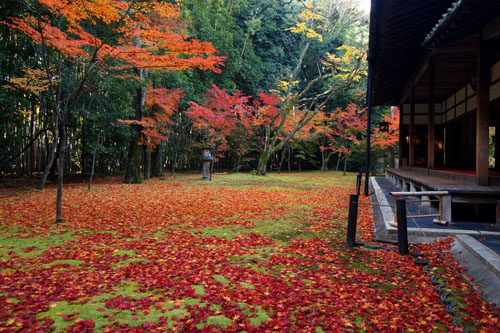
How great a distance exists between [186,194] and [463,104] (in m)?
10.6

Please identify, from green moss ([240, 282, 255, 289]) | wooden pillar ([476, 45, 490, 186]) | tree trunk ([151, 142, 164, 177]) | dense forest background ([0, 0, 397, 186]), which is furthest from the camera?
tree trunk ([151, 142, 164, 177])

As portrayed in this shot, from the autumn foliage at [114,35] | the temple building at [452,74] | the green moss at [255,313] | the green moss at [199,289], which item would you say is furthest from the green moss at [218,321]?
the autumn foliage at [114,35]

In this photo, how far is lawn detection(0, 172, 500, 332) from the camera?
296 centimetres

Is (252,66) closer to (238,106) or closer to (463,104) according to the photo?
(238,106)

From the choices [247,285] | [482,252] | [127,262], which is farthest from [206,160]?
[482,252]

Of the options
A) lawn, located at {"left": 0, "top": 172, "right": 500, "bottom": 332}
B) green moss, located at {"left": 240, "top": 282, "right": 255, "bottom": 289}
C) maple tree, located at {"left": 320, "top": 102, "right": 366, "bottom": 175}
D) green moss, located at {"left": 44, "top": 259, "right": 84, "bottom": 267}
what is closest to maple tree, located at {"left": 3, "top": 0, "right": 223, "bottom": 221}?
lawn, located at {"left": 0, "top": 172, "right": 500, "bottom": 332}

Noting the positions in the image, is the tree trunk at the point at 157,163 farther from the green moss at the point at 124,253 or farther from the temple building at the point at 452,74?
the green moss at the point at 124,253

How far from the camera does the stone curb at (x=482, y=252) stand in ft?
11.4

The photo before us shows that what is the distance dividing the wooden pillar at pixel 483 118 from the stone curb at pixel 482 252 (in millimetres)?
2021

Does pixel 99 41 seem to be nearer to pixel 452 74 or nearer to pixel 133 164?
pixel 133 164

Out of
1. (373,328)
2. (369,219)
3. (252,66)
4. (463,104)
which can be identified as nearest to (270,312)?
(373,328)

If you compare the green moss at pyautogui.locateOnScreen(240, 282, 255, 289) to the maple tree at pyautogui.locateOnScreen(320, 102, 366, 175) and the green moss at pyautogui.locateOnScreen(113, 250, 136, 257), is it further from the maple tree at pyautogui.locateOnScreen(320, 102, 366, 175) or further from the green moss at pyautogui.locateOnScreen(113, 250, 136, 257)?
the maple tree at pyautogui.locateOnScreen(320, 102, 366, 175)

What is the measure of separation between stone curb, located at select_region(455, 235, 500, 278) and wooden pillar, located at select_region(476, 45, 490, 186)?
2.02m

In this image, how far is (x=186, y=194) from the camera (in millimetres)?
11695
